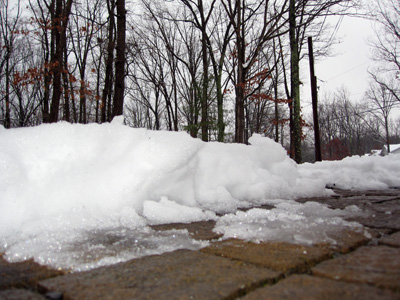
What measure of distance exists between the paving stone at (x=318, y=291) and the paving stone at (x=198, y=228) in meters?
0.59

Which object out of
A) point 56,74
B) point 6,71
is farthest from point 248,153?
point 6,71

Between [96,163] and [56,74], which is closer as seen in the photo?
[96,163]

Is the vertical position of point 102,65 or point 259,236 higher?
point 102,65

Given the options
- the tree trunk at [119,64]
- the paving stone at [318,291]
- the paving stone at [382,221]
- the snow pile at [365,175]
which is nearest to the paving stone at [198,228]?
the paving stone at [318,291]

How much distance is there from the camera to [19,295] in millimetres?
765

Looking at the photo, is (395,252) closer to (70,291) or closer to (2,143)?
(70,291)

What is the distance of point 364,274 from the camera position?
2.57ft

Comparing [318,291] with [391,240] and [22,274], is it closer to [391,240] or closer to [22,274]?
[391,240]

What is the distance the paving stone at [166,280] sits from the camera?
0.72m

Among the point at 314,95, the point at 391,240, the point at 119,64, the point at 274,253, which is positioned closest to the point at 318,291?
the point at 274,253

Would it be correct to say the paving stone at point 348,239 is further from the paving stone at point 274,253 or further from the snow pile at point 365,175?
the snow pile at point 365,175

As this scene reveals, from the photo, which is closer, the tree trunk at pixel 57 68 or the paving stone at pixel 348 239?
the paving stone at pixel 348 239

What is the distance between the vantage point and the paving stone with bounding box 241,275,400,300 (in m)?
0.66

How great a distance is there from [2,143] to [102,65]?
765 inches
